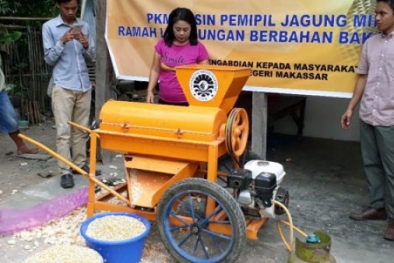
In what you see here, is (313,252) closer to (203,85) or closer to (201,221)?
(201,221)

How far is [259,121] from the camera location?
4.47m

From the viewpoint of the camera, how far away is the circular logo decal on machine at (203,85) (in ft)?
10.5

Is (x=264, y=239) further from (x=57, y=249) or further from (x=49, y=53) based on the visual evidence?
(x=49, y=53)

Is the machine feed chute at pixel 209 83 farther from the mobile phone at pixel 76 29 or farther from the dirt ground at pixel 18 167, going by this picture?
the dirt ground at pixel 18 167

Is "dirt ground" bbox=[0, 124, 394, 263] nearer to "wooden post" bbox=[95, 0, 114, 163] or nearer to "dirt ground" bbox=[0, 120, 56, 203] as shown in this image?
"dirt ground" bbox=[0, 120, 56, 203]

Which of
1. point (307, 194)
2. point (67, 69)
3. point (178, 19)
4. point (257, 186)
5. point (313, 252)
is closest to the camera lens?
point (313, 252)

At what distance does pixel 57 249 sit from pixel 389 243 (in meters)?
2.52

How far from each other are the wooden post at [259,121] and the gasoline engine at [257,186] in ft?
4.39

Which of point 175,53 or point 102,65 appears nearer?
point 175,53

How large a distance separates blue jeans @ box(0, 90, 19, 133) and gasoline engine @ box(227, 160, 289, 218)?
3287 mm

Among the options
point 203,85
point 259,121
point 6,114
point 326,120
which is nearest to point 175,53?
point 203,85

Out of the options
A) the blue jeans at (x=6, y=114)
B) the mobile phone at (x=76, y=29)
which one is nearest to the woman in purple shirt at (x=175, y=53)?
the mobile phone at (x=76, y=29)

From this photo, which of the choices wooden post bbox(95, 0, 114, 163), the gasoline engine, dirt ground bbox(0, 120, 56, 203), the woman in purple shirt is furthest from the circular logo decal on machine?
dirt ground bbox(0, 120, 56, 203)

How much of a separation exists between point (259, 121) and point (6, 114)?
116 inches
